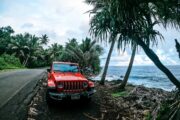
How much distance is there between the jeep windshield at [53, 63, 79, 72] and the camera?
11320 mm

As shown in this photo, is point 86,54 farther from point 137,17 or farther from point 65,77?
point 137,17

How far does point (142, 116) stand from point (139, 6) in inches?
208

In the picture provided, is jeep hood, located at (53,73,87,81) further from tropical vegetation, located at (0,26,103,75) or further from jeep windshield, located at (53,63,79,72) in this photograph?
tropical vegetation, located at (0,26,103,75)

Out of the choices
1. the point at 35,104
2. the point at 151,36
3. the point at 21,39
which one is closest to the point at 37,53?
the point at 21,39

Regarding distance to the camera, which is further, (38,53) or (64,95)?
(38,53)

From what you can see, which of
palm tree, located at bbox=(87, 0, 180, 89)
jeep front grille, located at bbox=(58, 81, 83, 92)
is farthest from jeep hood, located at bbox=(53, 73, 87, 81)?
palm tree, located at bbox=(87, 0, 180, 89)

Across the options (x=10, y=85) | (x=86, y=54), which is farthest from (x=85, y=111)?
(x=86, y=54)

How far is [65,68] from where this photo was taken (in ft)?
37.6

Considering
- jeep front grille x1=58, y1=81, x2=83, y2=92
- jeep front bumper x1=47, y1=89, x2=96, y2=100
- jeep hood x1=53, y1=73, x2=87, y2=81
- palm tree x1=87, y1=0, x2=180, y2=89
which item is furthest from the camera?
jeep hood x1=53, y1=73, x2=87, y2=81

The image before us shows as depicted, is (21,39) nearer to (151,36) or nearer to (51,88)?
(51,88)

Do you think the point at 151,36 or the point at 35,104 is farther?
the point at 35,104

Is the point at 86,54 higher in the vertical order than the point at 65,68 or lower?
higher

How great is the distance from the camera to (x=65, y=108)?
9.73m

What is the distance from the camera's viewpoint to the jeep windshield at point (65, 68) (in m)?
11.3
